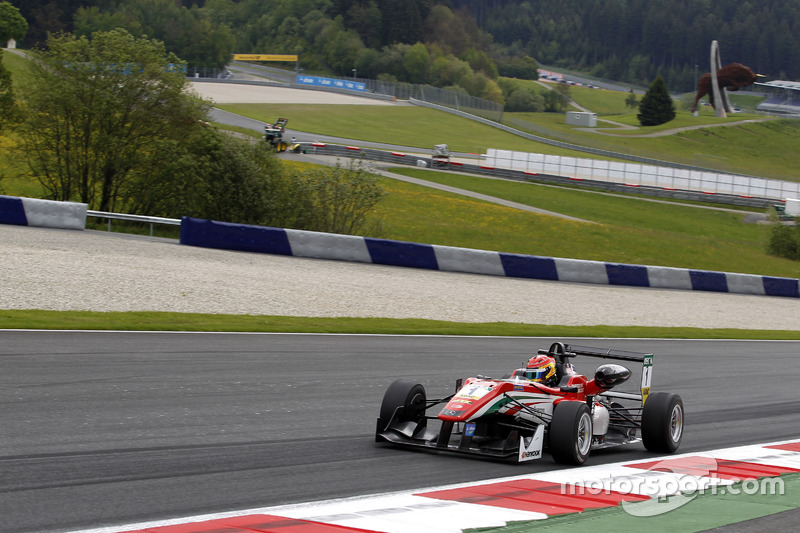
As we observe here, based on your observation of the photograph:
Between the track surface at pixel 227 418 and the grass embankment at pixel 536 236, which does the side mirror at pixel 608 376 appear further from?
the grass embankment at pixel 536 236

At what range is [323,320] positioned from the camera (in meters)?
16.5

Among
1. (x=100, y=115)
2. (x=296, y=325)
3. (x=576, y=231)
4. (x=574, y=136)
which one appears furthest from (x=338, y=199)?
(x=574, y=136)

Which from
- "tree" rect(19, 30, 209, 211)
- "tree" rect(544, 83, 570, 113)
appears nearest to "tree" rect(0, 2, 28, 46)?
"tree" rect(19, 30, 209, 211)

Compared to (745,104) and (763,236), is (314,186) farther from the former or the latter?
(745,104)

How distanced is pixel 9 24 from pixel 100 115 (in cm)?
8586

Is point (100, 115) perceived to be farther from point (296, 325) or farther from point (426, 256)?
point (296, 325)

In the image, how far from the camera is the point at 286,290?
18875 millimetres

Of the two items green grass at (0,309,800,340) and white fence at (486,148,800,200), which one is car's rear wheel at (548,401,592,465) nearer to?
green grass at (0,309,800,340)

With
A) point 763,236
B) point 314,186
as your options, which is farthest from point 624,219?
point 314,186

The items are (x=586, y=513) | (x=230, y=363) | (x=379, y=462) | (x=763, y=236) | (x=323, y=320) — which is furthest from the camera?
(x=763, y=236)

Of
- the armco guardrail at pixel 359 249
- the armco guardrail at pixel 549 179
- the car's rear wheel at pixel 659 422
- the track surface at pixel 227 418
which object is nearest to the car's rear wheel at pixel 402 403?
the track surface at pixel 227 418

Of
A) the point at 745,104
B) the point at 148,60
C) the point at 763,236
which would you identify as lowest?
the point at 763,236

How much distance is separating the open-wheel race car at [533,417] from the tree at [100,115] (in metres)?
20.7

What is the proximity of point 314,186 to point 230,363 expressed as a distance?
1862 cm
